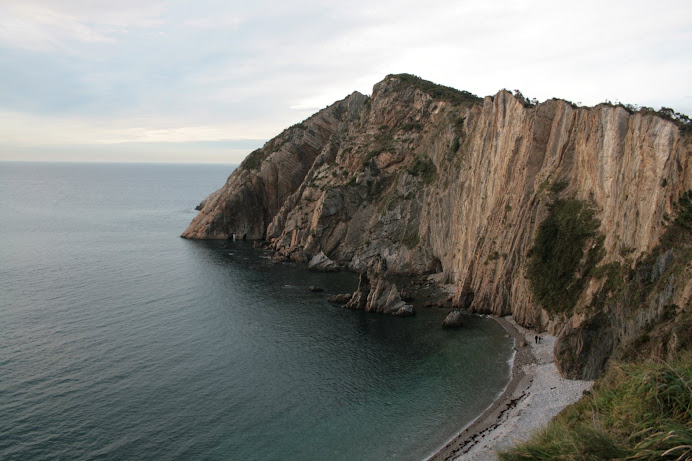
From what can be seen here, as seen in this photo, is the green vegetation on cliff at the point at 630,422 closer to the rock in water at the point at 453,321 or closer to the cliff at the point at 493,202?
the cliff at the point at 493,202

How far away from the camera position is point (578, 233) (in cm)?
5425

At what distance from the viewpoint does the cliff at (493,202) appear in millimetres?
45031

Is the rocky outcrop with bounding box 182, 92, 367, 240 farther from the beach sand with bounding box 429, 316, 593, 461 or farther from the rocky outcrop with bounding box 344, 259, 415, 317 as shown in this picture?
the beach sand with bounding box 429, 316, 593, 461

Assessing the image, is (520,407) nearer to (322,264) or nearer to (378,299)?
(378,299)

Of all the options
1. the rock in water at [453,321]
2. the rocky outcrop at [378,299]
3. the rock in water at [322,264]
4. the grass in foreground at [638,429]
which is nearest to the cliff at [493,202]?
the rock in water at [322,264]

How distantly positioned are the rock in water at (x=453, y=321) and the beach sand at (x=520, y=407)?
9.06m

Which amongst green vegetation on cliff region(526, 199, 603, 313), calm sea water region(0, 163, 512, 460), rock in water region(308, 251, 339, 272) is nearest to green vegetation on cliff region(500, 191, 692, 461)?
calm sea water region(0, 163, 512, 460)

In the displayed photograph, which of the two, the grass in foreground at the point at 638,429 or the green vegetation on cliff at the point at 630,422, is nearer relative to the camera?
the grass in foreground at the point at 638,429

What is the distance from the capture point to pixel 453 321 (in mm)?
60906

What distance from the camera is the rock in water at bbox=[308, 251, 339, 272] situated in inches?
3597

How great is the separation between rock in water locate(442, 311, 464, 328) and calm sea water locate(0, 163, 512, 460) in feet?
4.29

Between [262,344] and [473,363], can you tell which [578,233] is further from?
[262,344]

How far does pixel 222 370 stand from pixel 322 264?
43.4 meters

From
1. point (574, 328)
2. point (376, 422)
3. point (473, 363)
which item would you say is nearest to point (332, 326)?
Answer: point (473, 363)
